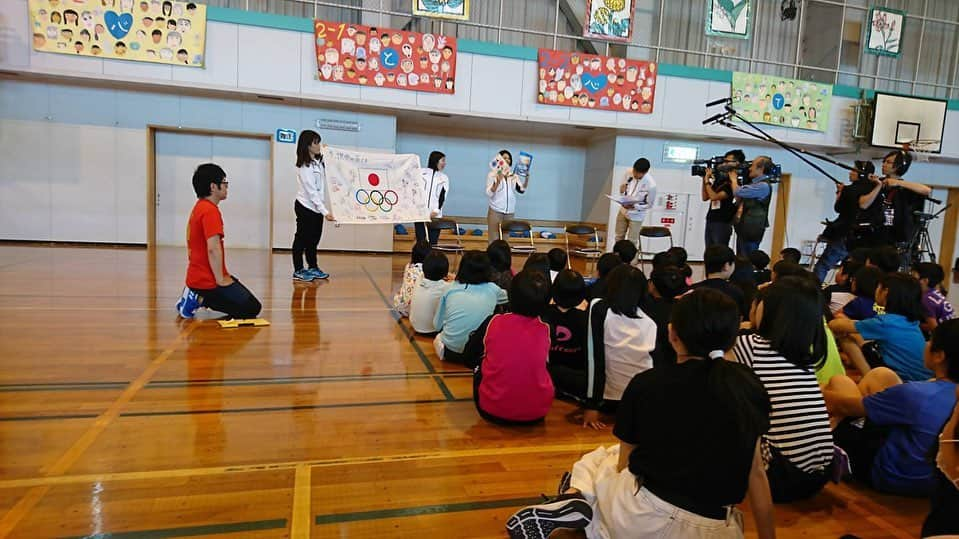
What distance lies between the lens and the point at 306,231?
5.78 m

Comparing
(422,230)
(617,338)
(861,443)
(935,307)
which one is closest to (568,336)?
(617,338)

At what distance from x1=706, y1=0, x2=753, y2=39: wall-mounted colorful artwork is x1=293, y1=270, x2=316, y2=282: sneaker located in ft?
27.0

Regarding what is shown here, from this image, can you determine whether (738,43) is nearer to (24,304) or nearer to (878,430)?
(878,430)

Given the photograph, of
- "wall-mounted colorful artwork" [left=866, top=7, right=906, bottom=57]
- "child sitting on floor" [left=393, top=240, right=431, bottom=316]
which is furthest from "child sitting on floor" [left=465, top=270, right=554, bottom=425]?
"wall-mounted colorful artwork" [left=866, top=7, right=906, bottom=57]

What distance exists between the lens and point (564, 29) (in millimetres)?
10570

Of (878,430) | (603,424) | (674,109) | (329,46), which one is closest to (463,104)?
(329,46)

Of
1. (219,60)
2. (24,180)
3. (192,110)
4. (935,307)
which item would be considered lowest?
(935,307)

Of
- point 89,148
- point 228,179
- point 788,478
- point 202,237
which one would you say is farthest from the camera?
point 228,179

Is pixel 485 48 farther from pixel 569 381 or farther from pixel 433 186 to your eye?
pixel 569 381

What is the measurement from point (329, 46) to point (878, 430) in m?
8.05

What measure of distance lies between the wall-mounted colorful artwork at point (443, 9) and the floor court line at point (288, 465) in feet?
25.8

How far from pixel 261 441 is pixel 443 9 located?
313 inches

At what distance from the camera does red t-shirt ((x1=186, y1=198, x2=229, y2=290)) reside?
3.79m

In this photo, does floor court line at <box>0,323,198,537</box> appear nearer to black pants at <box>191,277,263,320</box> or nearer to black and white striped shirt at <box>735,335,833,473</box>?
black pants at <box>191,277,263,320</box>
